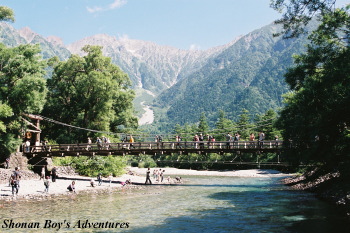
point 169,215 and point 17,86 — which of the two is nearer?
point 169,215

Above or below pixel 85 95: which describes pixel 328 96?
below

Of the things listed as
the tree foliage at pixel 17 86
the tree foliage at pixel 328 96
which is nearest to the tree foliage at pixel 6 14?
the tree foliage at pixel 17 86

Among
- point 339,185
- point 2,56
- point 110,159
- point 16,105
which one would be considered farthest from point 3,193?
point 339,185

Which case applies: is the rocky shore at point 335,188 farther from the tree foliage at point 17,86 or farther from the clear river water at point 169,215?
the tree foliage at point 17,86

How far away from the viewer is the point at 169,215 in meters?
15.1

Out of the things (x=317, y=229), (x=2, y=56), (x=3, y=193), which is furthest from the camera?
(x=2, y=56)

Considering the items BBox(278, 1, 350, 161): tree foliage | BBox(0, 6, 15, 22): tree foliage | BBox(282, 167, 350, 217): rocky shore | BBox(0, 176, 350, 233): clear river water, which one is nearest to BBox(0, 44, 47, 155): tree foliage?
BBox(0, 6, 15, 22): tree foliage

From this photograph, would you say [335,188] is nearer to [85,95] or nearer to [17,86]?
[17,86]

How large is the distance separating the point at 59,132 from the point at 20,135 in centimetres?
1507

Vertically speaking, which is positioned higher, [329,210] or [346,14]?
[346,14]

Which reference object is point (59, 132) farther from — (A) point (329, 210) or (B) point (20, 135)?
(A) point (329, 210)

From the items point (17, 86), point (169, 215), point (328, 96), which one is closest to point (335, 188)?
point (328, 96)

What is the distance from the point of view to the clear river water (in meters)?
12.2

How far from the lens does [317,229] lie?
1195cm
